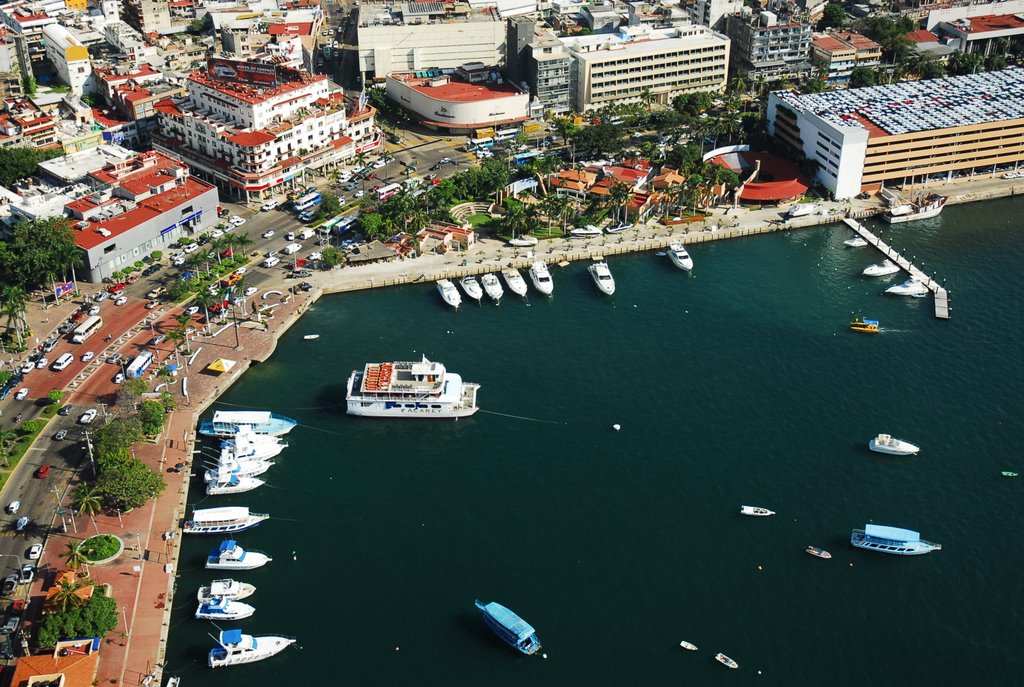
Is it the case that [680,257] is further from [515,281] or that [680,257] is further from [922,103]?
[922,103]

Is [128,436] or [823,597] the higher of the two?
[128,436]

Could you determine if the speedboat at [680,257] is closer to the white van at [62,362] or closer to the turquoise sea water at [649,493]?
the turquoise sea water at [649,493]

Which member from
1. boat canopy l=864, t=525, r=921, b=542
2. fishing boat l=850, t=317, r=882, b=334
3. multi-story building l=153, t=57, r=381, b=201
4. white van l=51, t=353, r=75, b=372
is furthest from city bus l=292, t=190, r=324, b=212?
boat canopy l=864, t=525, r=921, b=542

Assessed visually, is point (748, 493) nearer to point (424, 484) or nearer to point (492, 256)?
point (424, 484)

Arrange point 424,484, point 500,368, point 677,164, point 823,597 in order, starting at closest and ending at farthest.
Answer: point 823,597
point 424,484
point 500,368
point 677,164

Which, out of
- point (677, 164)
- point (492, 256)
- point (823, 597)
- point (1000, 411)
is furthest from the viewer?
point (677, 164)

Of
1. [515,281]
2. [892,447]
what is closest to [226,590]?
[515,281]

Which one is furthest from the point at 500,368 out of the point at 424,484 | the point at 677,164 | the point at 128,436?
the point at 677,164
